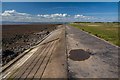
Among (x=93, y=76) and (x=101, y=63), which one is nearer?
(x=93, y=76)

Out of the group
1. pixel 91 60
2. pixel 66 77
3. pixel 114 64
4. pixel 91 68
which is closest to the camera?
pixel 66 77

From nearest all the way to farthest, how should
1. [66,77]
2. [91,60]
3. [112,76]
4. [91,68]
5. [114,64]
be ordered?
1. [66,77]
2. [112,76]
3. [91,68]
4. [114,64]
5. [91,60]

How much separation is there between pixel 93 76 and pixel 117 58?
2.80 meters

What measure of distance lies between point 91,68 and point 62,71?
101cm

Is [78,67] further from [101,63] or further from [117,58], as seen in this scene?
[117,58]

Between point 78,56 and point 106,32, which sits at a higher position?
point 106,32

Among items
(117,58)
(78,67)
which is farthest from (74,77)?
(117,58)

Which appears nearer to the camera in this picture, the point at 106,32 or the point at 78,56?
the point at 78,56

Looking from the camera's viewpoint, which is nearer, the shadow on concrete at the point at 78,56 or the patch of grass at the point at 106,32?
the shadow on concrete at the point at 78,56

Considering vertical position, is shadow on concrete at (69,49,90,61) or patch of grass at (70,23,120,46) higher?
patch of grass at (70,23,120,46)

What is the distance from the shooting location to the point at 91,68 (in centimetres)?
646

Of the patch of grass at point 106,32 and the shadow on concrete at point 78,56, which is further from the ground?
the patch of grass at point 106,32

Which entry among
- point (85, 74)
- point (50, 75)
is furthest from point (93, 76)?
point (50, 75)

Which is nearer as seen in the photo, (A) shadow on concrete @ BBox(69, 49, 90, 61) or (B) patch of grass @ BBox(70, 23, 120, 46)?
(A) shadow on concrete @ BBox(69, 49, 90, 61)
